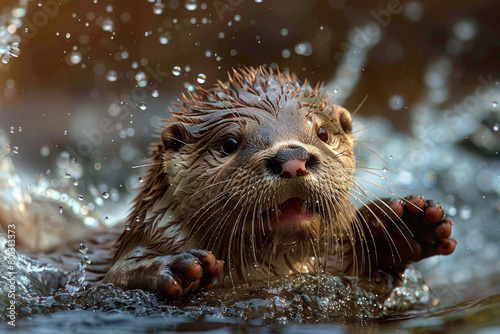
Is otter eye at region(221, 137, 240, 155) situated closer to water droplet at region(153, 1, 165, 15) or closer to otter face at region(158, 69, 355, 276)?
otter face at region(158, 69, 355, 276)

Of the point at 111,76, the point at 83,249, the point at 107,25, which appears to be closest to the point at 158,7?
the point at 107,25

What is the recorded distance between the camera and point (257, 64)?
4.57 m

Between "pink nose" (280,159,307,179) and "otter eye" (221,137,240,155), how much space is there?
355 mm

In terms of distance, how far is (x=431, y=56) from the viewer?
16.7 feet

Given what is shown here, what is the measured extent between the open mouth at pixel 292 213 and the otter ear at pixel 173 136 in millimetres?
539

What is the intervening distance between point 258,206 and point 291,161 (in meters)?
0.22

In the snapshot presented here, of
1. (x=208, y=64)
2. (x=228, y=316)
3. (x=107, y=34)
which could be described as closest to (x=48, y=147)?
(x=107, y=34)

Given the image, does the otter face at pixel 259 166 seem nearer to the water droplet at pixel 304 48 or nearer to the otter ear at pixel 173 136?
the otter ear at pixel 173 136

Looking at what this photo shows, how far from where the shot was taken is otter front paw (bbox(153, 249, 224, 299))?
1.91 metres

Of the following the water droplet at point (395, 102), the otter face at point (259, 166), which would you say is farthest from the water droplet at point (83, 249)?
the water droplet at point (395, 102)

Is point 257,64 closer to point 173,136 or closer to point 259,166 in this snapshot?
point 173,136

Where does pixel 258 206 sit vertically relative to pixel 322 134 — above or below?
below

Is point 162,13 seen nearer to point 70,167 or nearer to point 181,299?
point 70,167

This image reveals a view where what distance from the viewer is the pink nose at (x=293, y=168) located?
1.89 metres
